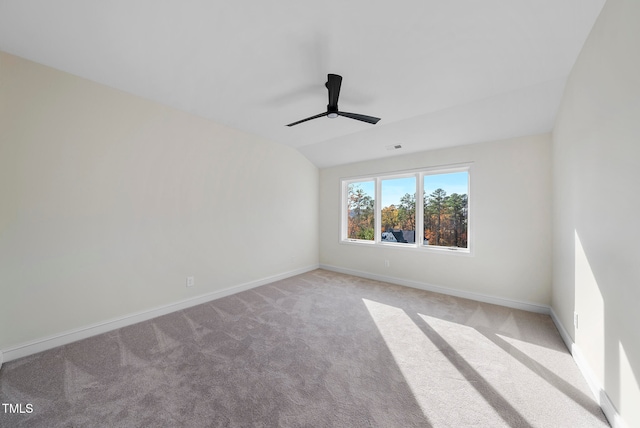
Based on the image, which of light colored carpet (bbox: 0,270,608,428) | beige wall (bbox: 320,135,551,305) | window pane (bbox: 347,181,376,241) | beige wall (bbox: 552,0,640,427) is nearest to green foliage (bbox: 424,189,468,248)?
beige wall (bbox: 320,135,551,305)

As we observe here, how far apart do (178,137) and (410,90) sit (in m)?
2.89

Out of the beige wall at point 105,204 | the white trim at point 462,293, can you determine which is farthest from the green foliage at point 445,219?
the beige wall at point 105,204

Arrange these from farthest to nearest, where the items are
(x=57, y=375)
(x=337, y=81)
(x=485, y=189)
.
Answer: (x=485, y=189) → (x=337, y=81) → (x=57, y=375)

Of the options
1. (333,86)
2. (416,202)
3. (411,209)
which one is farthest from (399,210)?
(333,86)

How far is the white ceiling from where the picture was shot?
59.7 inches

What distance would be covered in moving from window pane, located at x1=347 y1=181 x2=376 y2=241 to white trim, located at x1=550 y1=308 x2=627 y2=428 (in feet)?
9.73

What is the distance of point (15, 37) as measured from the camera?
1767 mm

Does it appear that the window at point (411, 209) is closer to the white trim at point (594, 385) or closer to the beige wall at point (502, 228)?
the beige wall at point (502, 228)

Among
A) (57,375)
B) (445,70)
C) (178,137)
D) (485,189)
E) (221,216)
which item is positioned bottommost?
(57,375)

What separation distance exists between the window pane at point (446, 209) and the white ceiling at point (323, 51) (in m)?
0.93

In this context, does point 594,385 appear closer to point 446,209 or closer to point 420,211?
point 446,209

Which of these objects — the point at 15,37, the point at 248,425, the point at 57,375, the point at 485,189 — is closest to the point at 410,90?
the point at 485,189

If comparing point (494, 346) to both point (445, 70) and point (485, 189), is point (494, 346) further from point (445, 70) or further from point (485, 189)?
point (445, 70)

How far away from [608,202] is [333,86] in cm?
208
